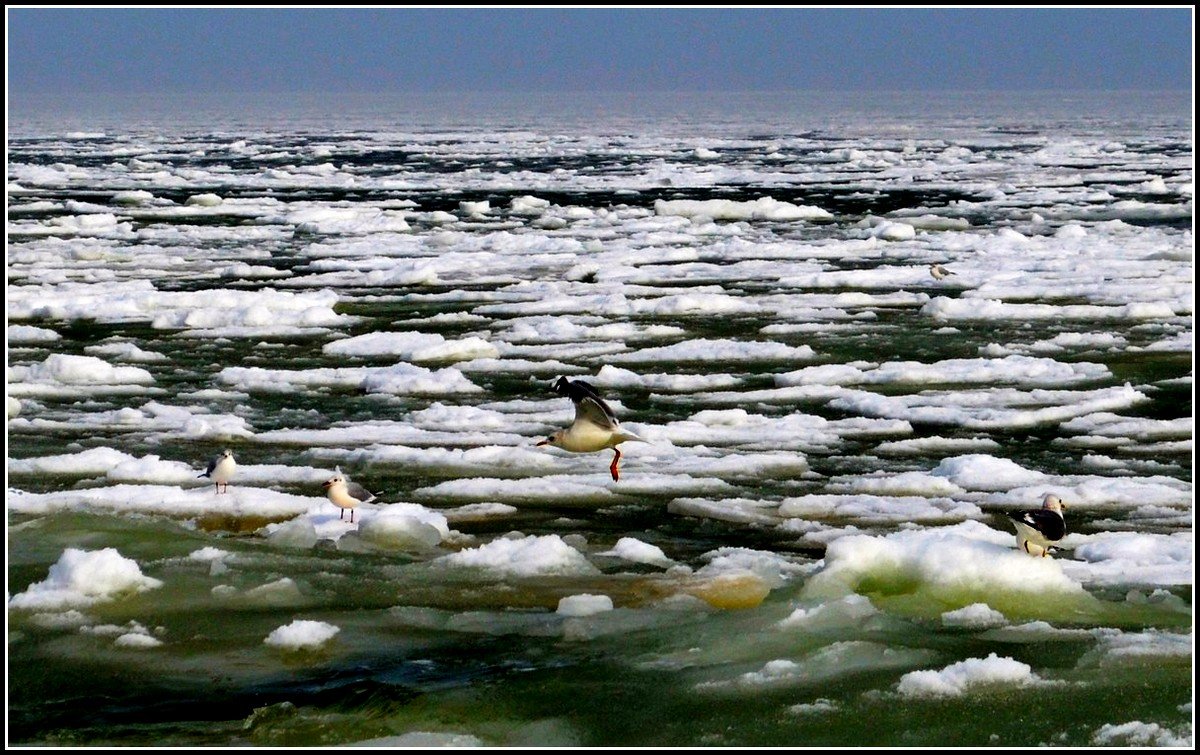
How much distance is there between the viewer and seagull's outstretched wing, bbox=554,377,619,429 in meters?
6.92

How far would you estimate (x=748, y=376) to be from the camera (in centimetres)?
1248

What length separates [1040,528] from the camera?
7.09 m

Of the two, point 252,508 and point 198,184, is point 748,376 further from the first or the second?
point 198,184

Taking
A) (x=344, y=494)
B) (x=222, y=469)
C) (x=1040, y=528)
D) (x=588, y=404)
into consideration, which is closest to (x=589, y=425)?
(x=588, y=404)

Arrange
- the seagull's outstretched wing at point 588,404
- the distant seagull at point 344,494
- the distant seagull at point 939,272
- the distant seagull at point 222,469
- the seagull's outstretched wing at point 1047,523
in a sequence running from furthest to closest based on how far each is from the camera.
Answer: the distant seagull at point 939,272 < the distant seagull at point 222,469 < the distant seagull at point 344,494 < the seagull's outstretched wing at point 1047,523 < the seagull's outstretched wing at point 588,404

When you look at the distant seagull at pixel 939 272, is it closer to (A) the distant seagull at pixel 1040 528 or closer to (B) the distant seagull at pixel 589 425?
(A) the distant seagull at pixel 1040 528

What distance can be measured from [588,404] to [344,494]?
1547 mm

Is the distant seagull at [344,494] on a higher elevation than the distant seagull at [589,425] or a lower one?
higher

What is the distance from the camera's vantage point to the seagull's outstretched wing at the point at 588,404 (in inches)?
273

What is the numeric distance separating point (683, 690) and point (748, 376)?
22.4 ft

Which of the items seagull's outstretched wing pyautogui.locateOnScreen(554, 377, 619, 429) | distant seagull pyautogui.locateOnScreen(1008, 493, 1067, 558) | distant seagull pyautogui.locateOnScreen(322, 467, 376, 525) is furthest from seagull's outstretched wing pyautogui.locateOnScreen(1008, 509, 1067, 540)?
distant seagull pyautogui.locateOnScreen(322, 467, 376, 525)

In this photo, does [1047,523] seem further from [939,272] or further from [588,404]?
[939,272]

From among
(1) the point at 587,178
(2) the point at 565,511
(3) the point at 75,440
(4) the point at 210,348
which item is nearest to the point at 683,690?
(2) the point at 565,511

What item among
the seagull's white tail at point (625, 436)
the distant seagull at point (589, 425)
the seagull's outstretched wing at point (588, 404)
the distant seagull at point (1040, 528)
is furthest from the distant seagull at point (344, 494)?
the distant seagull at point (1040, 528)
